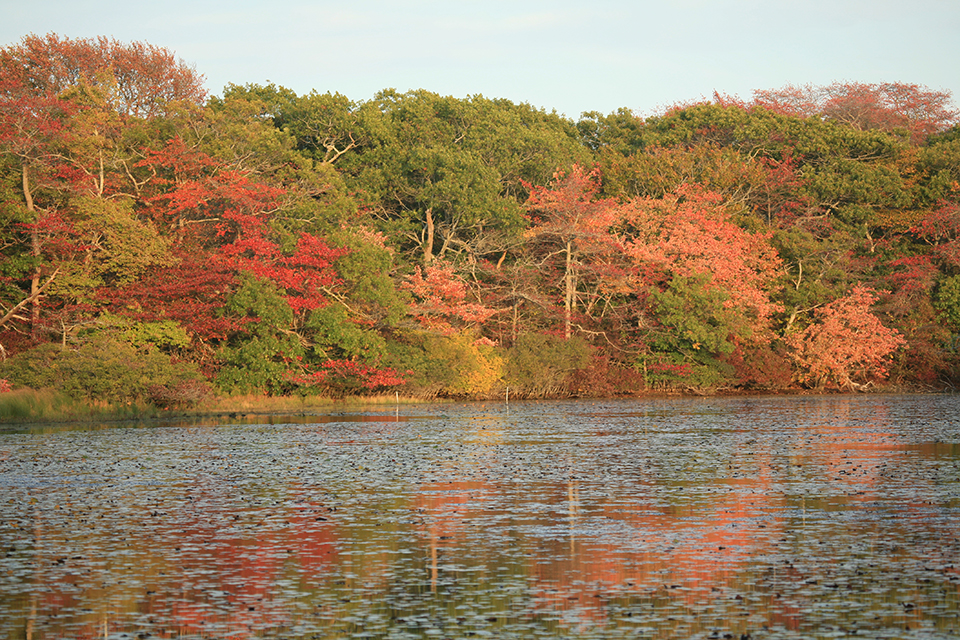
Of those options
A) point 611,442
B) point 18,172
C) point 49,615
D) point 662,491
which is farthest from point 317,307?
point 49,615

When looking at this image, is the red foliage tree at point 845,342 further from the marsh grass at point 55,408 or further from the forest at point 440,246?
the marsh grass at point 55,408

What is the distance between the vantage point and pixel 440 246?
56.2 meters

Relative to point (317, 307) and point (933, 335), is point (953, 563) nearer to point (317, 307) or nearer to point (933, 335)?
point (317, 307)

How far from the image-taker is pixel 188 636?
8.96 m

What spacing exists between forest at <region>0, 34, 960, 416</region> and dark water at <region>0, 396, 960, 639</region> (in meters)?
14.4

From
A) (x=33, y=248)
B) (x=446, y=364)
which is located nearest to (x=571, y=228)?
(x=446, y=364)

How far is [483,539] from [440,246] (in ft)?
143

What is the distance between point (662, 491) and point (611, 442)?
29.8 feet

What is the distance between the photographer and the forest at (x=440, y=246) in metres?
39.2

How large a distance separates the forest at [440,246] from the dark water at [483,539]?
47.2ft

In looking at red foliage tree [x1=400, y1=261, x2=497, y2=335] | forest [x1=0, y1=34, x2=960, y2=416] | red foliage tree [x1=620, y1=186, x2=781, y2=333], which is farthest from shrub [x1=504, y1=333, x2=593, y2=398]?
red foliage tree [x1=620, y1=186, x2=781, y2=333]

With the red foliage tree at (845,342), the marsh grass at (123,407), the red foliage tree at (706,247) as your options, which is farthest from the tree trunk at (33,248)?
the red foliage tree at (845,342)

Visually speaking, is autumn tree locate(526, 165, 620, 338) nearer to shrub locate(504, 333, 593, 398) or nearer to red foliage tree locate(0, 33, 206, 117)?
shrub locate(504, 333, 593, 398)

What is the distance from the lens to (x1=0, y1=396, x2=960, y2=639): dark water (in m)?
9.42
